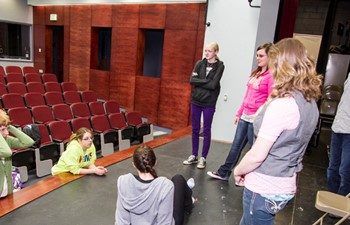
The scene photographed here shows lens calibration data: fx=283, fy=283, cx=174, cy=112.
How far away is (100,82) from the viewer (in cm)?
696

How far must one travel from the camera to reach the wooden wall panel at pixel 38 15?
784 cm

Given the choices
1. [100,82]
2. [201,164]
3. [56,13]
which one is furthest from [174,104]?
[56,13]

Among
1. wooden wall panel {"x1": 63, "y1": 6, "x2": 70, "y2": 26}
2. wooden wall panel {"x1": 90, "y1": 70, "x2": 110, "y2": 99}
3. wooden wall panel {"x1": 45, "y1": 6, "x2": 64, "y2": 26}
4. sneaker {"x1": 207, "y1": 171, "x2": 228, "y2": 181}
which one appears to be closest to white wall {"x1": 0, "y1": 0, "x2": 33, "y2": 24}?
wooden wall panel {"x1": 45, "y1": 6, "x2": 64, "y2": 26}

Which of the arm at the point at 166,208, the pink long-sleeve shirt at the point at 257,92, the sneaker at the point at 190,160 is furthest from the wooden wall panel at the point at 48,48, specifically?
the arm at the point at 166,208

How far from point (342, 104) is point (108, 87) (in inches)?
224

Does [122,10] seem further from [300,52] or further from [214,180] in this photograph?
[300,52]

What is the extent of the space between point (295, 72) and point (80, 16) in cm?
700

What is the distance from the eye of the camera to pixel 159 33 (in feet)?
25.4

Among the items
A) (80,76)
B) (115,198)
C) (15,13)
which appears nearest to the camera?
(115,198)

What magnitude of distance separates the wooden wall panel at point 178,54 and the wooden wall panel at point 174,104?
163 millimetres

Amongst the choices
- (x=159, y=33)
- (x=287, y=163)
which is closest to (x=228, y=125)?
(x=287, y=163)

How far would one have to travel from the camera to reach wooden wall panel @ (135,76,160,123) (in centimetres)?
612

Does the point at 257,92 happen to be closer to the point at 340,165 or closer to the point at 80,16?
the point at 340,165

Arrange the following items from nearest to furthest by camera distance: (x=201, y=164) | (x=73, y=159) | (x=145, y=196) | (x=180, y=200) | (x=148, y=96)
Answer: (x=145, y=196)
(x=180, y=200)
(x=73, y=159)
(x=201, y=164)
(x=148, y=96)
